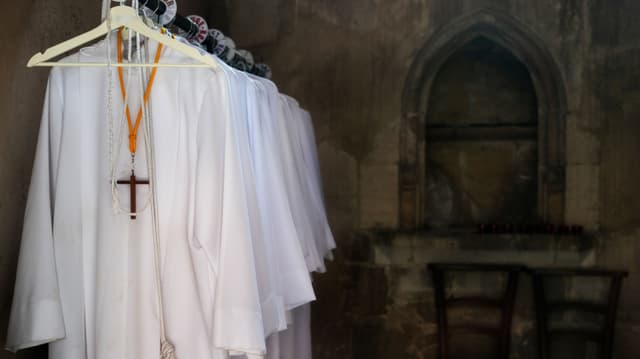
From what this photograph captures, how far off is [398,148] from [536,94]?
991 millimetres

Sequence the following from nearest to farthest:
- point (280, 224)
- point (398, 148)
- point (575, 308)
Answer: point (280, 224) → point (575, 308) → point (398, 148)

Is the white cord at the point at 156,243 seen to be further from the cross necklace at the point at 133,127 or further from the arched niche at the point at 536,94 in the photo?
the arched niche at the point at 536,94

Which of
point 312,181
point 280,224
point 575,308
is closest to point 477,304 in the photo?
point 575,308

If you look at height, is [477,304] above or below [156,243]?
below

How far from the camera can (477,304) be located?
13.2 ft

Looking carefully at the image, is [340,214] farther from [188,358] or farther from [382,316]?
[188,358]

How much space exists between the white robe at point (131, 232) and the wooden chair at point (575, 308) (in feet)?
9.31

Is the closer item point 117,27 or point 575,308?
point 117,27

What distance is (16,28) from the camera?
6.34 feet

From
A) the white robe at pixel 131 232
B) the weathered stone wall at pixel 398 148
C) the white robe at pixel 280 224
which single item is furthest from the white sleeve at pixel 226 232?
the weathered stone wall at pixel 398 148

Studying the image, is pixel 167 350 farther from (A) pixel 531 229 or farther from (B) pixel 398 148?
(A) pixel 531 229

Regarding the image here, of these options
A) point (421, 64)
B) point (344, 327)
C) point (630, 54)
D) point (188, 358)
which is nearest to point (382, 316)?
point (344, 327)

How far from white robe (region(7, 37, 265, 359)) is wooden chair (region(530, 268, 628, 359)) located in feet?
9.31

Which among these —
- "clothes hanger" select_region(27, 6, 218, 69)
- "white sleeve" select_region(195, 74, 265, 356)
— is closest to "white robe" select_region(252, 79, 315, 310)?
"white sleeve" select_region(195, 74, 265, 356)
